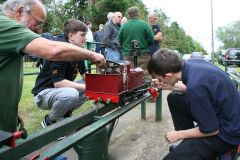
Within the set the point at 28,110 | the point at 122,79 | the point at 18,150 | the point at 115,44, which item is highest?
the point at 115,44

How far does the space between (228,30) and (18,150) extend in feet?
253

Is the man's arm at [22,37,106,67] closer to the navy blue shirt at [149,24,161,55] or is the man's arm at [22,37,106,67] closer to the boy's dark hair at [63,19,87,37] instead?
the boy's dark hair at [63,19,87,37]

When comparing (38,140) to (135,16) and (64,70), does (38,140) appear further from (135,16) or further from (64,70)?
(135,16)

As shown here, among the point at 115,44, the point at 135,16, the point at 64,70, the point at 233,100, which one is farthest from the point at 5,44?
the point at 115,44

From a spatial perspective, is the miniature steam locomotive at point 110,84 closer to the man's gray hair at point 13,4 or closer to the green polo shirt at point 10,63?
the green polo shirt at point 10,63

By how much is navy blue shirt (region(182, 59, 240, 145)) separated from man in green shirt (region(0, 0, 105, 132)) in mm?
818

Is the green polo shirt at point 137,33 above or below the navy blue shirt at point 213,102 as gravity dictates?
above

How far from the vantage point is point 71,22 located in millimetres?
2857

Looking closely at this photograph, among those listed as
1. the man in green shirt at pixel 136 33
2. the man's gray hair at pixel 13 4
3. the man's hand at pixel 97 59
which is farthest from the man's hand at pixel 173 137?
the man in green shirt at pixel 136 33

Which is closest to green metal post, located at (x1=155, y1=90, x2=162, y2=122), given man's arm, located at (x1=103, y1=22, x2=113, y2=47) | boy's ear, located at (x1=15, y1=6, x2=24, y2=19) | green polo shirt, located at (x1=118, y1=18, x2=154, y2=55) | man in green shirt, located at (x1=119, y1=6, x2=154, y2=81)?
man in green shirt, located at (x1=119, y1=6, x2=154, y2=81)

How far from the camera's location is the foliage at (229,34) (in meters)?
64.4

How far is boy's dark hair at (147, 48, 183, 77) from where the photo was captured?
190 centimetres

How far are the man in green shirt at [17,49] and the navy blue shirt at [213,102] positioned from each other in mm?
818

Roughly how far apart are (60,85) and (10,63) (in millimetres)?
1256
